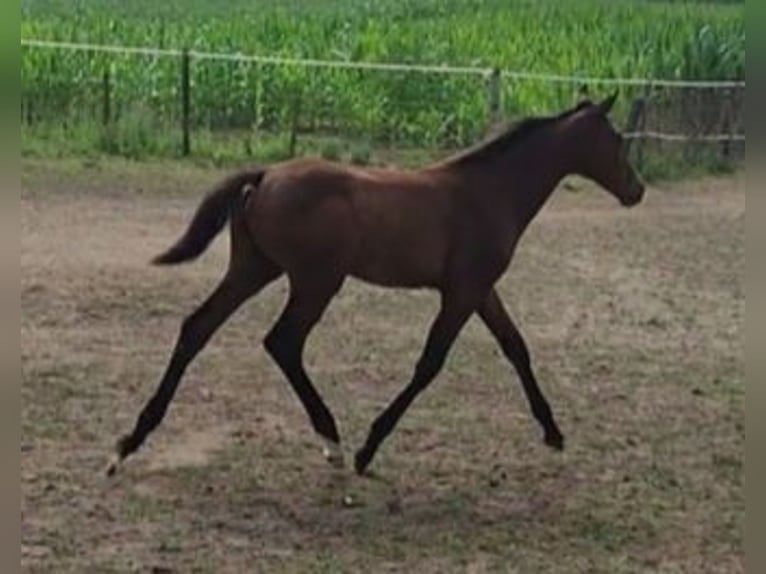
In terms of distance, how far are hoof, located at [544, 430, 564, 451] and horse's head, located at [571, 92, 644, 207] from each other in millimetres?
994

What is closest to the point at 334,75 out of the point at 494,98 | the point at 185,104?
the point at 185,104

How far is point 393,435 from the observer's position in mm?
6414

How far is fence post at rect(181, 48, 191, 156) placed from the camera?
16.0m

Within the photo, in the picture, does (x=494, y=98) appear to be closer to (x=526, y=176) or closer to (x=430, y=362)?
(x=526, y=176)

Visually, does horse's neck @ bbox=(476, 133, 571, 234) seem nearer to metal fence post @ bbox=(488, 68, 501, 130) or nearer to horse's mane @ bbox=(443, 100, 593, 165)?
horse's mane @ bbox=(443, 100, 593, 165)

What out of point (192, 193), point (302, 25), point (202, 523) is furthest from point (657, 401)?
point (302, 25)

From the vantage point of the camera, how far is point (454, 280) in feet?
19.1

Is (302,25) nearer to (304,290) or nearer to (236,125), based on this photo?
(236,125)

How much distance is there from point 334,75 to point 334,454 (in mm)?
13205

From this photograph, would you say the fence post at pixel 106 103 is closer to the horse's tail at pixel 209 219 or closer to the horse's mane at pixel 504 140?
the horse's mane at pixel 504 140

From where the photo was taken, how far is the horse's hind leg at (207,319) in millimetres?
5777

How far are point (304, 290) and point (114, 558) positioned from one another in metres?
1.25

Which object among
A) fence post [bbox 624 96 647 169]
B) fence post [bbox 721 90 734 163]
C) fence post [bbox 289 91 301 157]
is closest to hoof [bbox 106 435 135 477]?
fence post [bbox 289 91 301 157]

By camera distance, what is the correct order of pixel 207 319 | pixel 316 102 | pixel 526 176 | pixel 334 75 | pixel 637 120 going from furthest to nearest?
1. pixel 334 75
2. pixel 316 102
3. pixel 637 120
4. pixel 526 176
5. pixel 207 319
